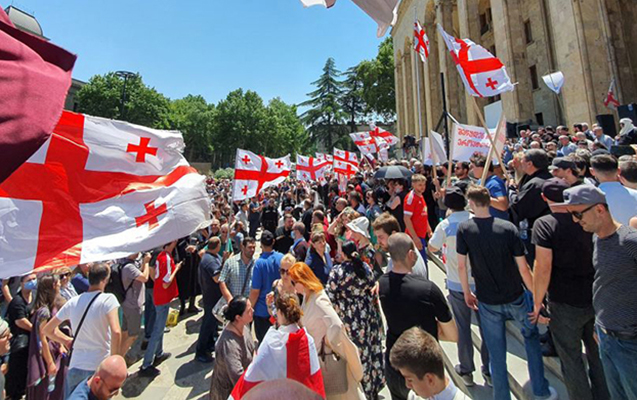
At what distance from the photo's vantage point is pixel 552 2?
→ 1344 centimetres

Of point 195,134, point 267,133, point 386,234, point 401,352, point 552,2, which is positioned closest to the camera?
point 401,352

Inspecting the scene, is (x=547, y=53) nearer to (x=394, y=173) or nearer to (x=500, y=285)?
(x=394, y=173)

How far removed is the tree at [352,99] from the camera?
56.8m

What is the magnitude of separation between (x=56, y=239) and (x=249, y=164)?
6089mm

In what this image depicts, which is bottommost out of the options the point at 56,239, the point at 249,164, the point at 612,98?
the point at 56,239

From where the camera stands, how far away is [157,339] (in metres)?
5.30

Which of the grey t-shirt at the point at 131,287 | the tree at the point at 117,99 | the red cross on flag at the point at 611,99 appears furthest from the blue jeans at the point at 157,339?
the tree at the point at 117,99

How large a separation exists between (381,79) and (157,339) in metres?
45.0

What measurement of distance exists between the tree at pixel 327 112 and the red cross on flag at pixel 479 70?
159ft

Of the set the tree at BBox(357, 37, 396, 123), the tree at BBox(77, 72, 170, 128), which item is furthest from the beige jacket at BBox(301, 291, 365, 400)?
the tree at BBox(77, 72, 170, 128)

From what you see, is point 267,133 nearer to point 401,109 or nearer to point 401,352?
point 401,109

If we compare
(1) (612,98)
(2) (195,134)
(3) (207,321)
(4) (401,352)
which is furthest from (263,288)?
(2) (195,134)

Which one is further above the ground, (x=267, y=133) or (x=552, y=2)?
(x=267, y=133)

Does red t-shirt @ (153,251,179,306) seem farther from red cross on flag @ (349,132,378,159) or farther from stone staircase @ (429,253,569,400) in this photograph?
red cross on flag @ (349,132,378,159)
